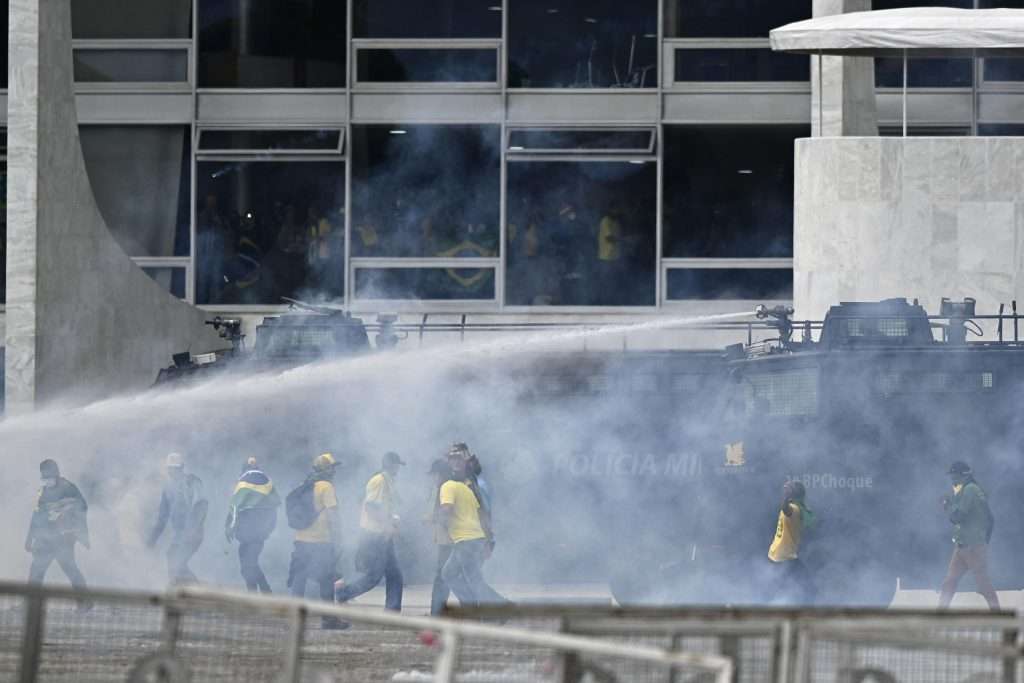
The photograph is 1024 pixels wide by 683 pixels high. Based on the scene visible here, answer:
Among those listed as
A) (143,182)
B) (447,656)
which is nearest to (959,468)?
(447,656)

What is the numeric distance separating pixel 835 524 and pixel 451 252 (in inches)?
403

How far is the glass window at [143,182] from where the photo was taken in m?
25.8

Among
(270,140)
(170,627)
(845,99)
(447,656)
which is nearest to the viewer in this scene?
(447,656)

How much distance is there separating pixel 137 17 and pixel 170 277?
11.3 ft

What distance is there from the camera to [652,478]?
16.8 metres

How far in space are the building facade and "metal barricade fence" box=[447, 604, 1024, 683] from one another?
17.5m

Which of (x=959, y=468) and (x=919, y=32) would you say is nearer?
(x=959, y=468)

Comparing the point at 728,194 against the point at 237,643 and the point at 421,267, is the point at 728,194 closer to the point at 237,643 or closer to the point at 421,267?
the point at 421,267

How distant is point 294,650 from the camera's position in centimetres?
674

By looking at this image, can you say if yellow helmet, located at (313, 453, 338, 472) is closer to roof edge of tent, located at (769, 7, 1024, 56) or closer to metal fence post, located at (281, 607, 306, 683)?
roof edge of tent, located at (769, 7, 1024, 56)

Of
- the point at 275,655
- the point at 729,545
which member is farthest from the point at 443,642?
the point at 729,545

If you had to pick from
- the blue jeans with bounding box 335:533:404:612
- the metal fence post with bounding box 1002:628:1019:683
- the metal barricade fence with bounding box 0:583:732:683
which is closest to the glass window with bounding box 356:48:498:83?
the blue jeans with bounding box 335:533:404:612

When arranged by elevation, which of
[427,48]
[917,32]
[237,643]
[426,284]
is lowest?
[237,643]

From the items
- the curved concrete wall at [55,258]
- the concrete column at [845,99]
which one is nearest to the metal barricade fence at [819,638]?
the curved concrete wall at [55,258]
